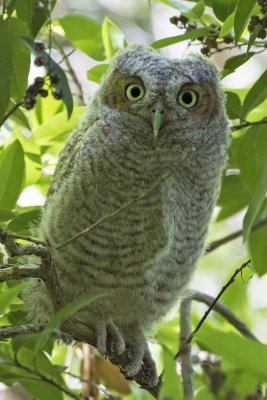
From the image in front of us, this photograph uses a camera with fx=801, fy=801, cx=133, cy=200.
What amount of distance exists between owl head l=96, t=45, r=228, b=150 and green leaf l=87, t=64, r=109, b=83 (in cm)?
8

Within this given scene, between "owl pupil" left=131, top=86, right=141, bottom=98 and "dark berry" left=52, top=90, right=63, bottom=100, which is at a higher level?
"owl pupil" left=131, top=86, right=141, bottom=98

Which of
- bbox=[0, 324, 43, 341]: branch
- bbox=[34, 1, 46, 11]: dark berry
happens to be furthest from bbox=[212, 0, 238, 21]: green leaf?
bbox=[0, 324, 43, 341]: branch

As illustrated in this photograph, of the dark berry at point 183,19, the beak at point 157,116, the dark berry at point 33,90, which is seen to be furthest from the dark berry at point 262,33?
the dark berry at point 33,90

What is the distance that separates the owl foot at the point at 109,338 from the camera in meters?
2.64

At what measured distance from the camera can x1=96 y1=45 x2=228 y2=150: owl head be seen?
2.78 m

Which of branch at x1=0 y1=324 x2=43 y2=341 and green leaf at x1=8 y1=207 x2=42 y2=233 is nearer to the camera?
branch at x1=0 y1=324 x2=43 y2=341

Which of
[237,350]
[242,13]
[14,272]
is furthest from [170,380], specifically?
[242,13]

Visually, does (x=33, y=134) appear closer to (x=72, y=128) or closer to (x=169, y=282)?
(x=72, y=128)

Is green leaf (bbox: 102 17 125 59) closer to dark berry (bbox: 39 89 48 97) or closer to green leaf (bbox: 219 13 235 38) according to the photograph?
green leaf (bbox: 219 13 235 38)

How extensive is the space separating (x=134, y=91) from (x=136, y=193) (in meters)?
0.42

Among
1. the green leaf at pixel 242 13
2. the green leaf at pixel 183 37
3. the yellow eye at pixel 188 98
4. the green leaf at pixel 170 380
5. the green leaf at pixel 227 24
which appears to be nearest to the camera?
the green leaf at pixel 170 380

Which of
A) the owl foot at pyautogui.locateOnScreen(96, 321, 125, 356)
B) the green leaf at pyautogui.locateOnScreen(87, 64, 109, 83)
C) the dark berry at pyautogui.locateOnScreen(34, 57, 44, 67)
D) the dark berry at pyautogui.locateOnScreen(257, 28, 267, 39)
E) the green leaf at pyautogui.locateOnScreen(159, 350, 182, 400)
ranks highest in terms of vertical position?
the green leaf at pyautogui.locateOnScreen(87, 64, 109, 83)

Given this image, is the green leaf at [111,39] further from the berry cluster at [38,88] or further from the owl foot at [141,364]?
the owl foot at [141,364]

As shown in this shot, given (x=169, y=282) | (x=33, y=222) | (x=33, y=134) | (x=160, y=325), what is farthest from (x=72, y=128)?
(x=160, y=325)
